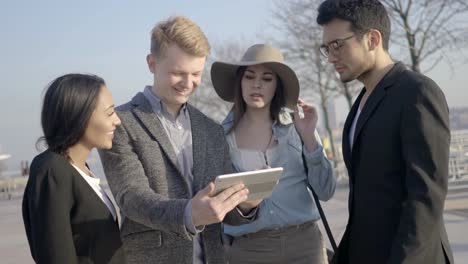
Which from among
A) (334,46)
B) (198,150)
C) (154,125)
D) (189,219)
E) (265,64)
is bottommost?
(189,219)

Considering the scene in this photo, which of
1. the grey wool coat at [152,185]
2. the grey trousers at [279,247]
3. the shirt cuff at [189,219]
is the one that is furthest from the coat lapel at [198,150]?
the grey trousers at [279,247]

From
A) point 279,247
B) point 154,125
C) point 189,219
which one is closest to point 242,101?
point 279,247

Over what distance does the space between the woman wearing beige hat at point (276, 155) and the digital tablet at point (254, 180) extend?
2.31ft

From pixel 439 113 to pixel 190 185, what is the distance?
3.53ft

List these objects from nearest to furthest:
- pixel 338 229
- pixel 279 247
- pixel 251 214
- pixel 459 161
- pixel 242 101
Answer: pixel 251 214, pixel 279 247, pixel 242 101, pixel 338 229, pixel 459 161

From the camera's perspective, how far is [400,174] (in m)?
2.48

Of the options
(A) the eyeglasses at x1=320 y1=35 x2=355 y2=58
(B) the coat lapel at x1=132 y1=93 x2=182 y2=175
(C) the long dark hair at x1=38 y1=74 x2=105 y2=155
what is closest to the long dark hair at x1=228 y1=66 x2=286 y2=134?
(A) the eyeglasses at x1=320 y1=35 x2=355 y2=58

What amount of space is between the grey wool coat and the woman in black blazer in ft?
0.29

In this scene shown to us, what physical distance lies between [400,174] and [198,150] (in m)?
0.87

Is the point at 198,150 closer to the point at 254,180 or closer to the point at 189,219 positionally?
the point at 254,180

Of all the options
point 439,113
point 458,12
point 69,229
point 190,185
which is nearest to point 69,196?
point 69,229

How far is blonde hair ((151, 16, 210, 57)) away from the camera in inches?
104

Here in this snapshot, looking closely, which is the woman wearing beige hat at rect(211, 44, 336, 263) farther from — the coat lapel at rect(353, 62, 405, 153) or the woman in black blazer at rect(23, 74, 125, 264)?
the woman in black blazer at rect(23, 74, 125, 264)

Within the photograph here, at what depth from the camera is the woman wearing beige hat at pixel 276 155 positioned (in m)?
3.35
